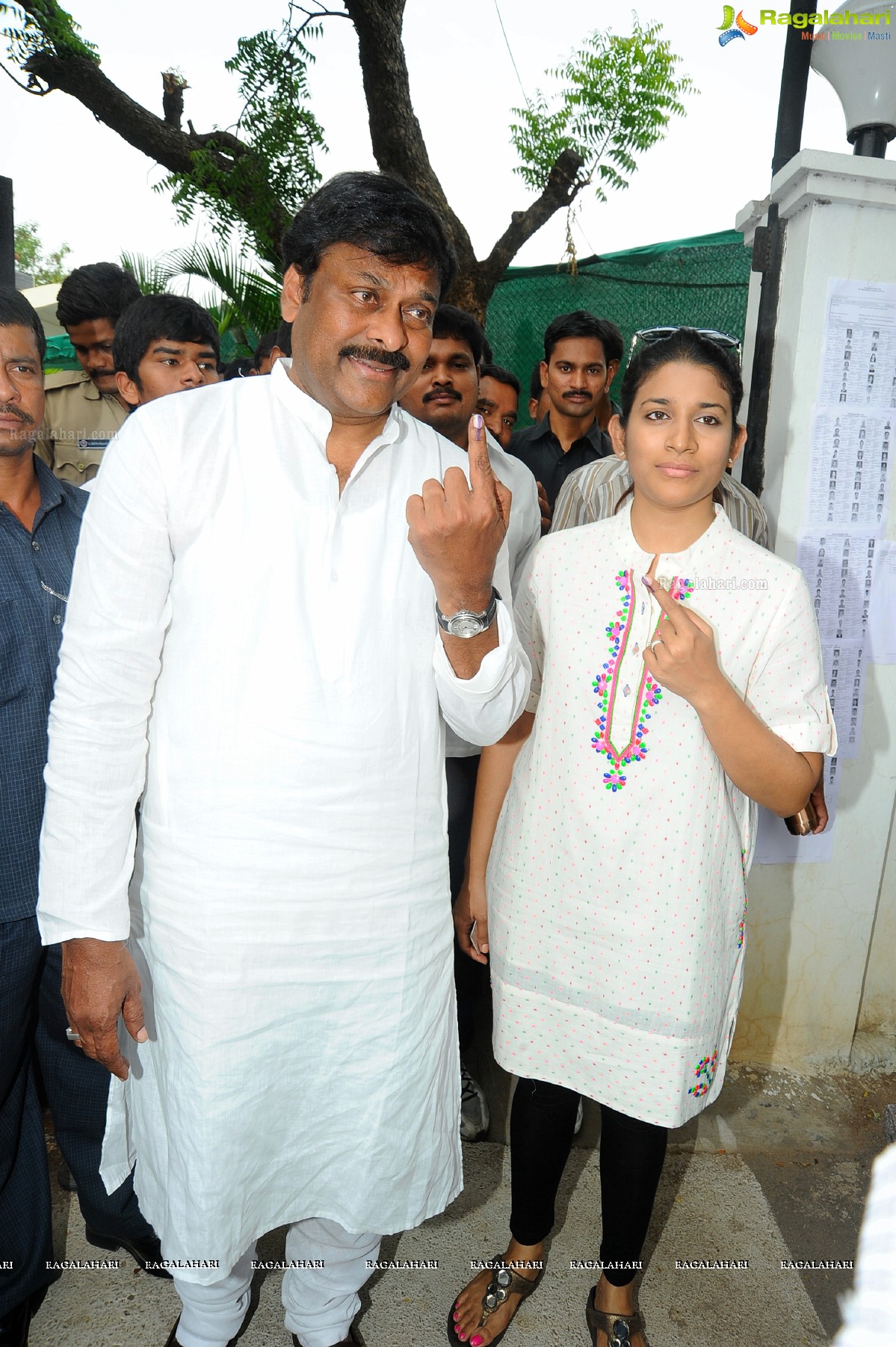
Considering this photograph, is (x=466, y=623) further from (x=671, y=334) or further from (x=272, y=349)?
(x=272, y=349)

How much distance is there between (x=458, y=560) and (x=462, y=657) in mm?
164

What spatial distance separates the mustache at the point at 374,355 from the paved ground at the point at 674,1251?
1880 millimetres

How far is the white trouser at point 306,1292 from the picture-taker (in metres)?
1.64

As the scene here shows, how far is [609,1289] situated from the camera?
1.80 metres

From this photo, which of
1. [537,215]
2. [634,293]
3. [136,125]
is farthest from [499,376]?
[136,125]

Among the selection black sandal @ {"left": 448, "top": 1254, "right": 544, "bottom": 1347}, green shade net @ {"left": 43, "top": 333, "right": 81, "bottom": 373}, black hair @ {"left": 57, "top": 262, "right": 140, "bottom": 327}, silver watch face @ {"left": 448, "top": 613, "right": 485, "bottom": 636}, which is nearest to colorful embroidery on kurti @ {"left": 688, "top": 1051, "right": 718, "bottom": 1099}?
black sandal @ {"left": 448, "top": 1254, "right": 544, "bottom": 1347}

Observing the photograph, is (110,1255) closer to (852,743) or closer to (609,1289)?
(609,1289)

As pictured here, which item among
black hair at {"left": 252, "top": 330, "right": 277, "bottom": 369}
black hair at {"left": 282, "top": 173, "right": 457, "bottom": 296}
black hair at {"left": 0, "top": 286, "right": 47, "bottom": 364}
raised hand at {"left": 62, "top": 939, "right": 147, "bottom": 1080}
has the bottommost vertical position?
raised hand at {"left": 62, "top": 939, "right": 147, "bottom": 1080}

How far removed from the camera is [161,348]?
2553mm

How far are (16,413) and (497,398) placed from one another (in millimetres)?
1882

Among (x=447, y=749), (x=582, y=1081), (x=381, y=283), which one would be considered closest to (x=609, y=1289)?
(x=582, y=1081)

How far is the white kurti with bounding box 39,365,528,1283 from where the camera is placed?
1357 millimetres

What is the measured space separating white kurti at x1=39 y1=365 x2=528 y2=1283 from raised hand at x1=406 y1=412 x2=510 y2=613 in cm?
13

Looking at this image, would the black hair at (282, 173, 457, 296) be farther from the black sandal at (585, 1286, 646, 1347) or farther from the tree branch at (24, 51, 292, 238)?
the tree branch at (24, 51, 292, 238)
